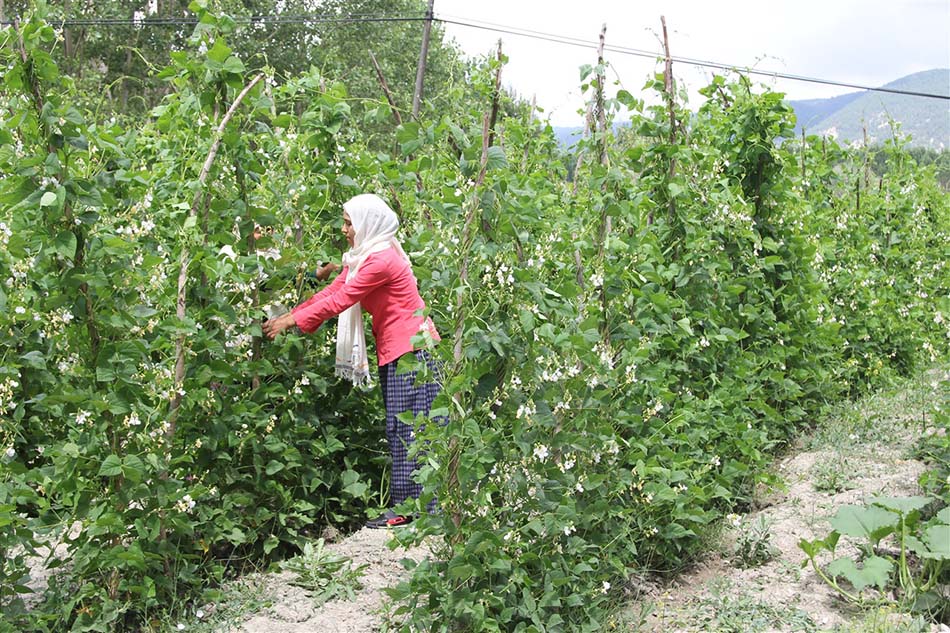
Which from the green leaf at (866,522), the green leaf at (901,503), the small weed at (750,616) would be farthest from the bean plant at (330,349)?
the green leaf at (901,503)

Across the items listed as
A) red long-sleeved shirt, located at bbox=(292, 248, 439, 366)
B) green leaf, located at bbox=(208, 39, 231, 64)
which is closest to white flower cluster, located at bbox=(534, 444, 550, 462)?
red long-sleeved shirt, located at bbox=(292, 248, 439, 366)

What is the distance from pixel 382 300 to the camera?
4.76m

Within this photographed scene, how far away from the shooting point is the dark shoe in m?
4.79

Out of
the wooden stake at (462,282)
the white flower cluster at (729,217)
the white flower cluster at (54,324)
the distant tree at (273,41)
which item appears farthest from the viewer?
the distant tree at (273,41)

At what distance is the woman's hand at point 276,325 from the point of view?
4.23 metres

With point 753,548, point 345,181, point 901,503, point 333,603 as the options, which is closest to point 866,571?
point 901,503

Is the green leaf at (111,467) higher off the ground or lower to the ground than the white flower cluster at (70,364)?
lower

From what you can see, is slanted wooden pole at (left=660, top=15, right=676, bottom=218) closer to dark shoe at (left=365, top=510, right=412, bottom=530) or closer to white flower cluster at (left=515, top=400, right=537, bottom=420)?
white flower cluster at (left=515, top=400, right=537, bottom=420)

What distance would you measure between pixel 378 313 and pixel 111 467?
177 centimetres

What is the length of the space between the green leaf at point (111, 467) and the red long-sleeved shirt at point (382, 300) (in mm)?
1217

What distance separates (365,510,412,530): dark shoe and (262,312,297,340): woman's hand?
1.19 metres

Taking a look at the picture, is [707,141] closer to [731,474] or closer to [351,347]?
[731,474]

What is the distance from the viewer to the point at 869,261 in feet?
A: 27.3

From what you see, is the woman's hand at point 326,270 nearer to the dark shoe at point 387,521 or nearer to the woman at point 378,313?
the woman at point 378,313
